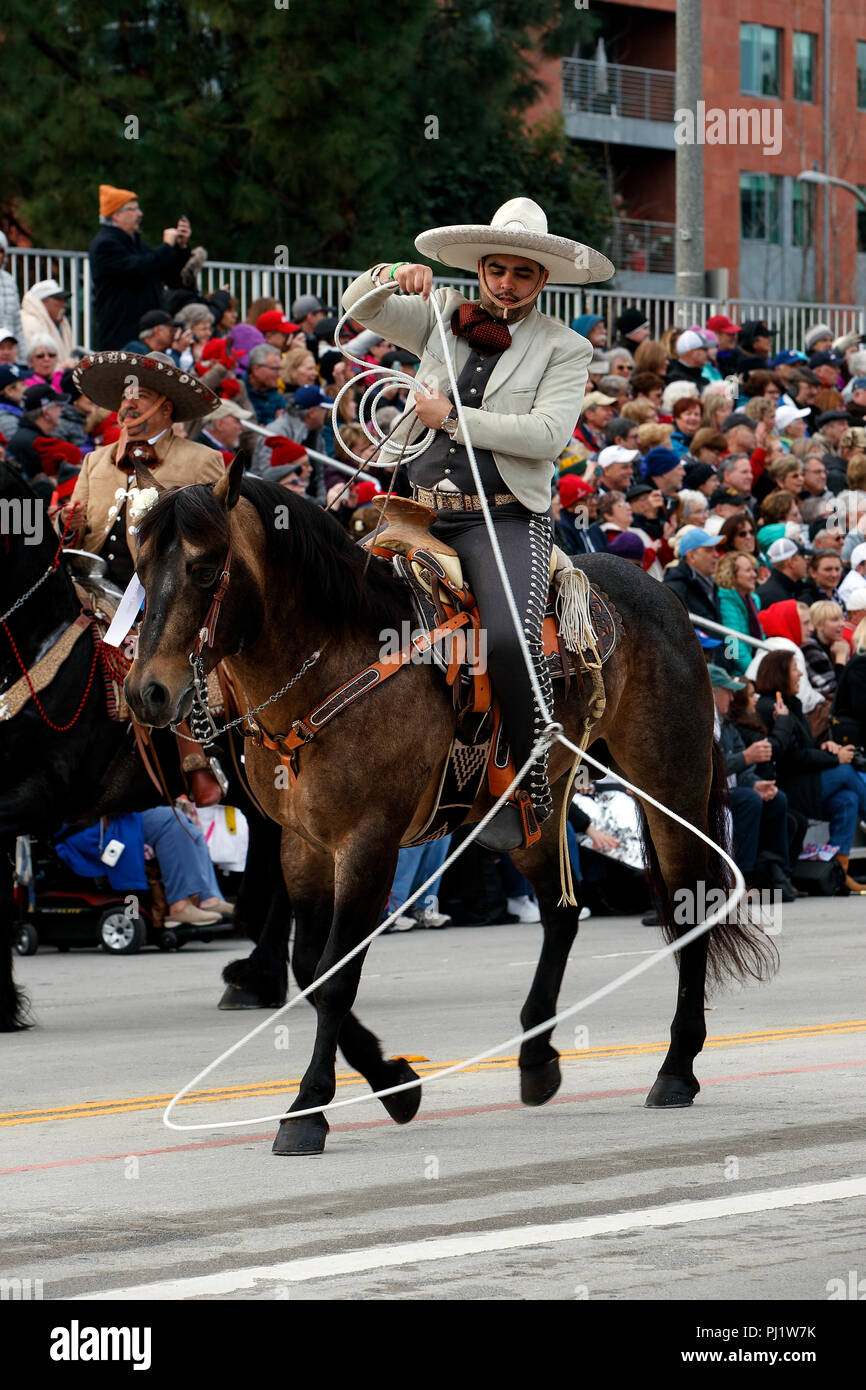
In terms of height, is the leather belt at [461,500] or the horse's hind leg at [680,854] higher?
the leather belt at [461,500]

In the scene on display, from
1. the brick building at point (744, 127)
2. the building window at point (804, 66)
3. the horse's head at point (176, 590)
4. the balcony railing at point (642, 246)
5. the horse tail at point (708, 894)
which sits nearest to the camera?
the horse's head at point (176, 590)

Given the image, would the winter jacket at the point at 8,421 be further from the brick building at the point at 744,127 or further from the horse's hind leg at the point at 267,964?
the brick building at the point at 744,127

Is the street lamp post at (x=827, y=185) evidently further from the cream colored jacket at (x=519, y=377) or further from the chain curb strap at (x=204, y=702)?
the chain curb strap at (x=204, y=702)

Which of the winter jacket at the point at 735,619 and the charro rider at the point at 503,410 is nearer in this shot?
the charro rider at the point at 503,410

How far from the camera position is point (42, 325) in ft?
60.9

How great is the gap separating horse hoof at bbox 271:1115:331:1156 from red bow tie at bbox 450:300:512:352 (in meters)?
2.99

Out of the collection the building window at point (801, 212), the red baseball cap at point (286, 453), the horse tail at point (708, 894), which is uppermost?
the building window at point (801, 212)

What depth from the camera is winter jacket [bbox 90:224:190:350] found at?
59.7 ft

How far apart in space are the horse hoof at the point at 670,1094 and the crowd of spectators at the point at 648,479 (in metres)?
6.31

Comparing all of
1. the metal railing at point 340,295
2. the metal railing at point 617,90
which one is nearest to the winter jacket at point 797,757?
the metal railing at point 340,295

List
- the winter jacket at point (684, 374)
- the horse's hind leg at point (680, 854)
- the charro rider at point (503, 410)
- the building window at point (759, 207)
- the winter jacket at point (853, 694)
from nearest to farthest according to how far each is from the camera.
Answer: the charro rider at point (503, 410)
the horse's hind leg at point (680, 854)
the winter jacket at point (853, 694)
the winter jacket at point (684, 374)
the building window at point (759, 207)

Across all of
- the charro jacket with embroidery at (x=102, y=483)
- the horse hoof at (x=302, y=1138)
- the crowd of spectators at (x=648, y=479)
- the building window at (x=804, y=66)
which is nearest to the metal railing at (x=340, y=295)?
the crowd of spectators at (x=648, y=479)

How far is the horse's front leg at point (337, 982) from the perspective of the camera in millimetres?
7520

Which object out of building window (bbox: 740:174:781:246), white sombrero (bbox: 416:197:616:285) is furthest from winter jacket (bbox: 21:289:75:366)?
building window (bbox: 740:174:781:246)
